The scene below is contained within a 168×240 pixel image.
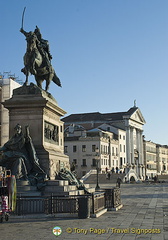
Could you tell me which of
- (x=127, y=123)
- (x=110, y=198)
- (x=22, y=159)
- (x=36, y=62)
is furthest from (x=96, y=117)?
(x=22, y=159)

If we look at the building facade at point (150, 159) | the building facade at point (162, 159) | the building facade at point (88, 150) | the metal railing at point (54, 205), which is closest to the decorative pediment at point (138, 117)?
the building facade at point (150, 159)

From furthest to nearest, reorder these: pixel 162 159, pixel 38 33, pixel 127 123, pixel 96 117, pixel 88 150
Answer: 1. pixel 162 159
2. pixel 96 117
3. pixel 127 123
4. pixel 88 150
5. pixel 38 33

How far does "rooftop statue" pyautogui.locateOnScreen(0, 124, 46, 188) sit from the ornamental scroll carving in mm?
1211

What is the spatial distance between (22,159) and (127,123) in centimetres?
9398

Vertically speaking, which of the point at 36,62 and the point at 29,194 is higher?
the point at 36,62

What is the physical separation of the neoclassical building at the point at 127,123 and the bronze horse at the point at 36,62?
8244 cm

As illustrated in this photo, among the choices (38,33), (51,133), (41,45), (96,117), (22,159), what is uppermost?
(96,117)

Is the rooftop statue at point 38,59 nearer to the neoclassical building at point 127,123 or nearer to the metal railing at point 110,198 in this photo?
the metal railing at point 110,198

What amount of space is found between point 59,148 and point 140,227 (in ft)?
27.0

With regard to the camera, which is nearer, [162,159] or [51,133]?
[51,133]

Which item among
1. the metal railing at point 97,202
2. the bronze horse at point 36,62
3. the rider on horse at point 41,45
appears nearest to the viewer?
the metal railing at point 97,202

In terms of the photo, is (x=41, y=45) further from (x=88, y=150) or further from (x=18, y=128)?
(x=88, y=150)

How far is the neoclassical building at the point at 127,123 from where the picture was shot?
107875 mm

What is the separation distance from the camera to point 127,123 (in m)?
108
